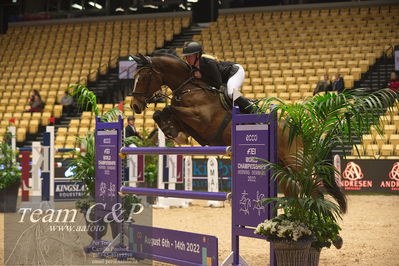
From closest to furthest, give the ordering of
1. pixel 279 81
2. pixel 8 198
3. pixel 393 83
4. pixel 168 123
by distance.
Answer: pixel 168 123 < pixel 8 198 < pixel 393 83 < pixel 279 81

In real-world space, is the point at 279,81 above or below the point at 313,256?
above

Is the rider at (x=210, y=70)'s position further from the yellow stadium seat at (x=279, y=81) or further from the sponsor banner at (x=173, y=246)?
the yellow stadium seat at (x=279, y=81)

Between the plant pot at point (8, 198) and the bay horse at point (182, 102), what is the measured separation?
15.0 feet

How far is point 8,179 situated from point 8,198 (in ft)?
0.92

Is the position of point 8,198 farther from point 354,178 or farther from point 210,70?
point 354,178

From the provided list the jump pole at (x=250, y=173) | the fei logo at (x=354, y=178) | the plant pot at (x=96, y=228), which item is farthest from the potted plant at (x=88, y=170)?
the fei logo at (x=354, y=178)

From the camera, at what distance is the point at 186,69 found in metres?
5.49

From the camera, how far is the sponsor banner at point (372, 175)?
10578 millimetres

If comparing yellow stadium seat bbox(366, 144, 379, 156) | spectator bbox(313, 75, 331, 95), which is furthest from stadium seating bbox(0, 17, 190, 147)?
yellow stadium seat bbox(366, 144, 379, 156)

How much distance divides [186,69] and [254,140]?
5.42ft

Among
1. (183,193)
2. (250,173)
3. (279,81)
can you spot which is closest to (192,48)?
(183,193)

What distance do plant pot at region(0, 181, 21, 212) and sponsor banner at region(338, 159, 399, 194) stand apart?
5391 mm

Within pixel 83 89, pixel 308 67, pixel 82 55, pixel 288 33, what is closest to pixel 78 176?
pixel 83 89

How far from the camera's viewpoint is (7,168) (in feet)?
30.1
